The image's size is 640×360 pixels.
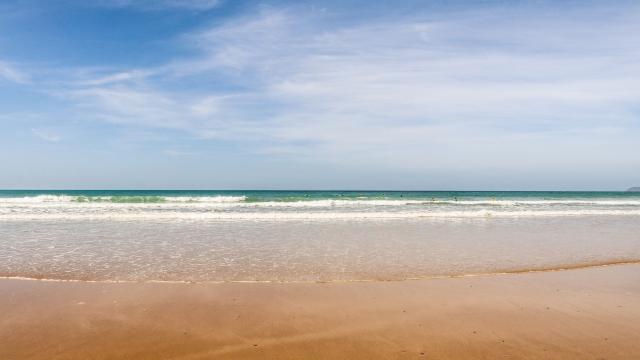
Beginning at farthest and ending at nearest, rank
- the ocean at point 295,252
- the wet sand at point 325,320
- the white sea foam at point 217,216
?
the white sea foam at point 217,216 < the ocean at point 295,252 < the wet sand at point 325,320

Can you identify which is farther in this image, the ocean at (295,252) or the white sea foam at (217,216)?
the white sea foam at (217,216)

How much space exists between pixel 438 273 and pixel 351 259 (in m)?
1.98

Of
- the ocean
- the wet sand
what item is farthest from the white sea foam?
the wet sand

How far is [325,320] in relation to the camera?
5.18m

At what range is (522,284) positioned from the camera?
22.9 ft

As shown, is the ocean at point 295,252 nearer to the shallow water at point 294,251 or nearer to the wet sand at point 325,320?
the shallow water at point 294,251

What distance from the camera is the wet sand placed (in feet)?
14.1

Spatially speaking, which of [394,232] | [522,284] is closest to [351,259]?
[522,284]

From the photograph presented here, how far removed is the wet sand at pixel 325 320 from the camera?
430 centimetres

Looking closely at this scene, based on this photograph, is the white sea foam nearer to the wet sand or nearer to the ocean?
the ocean

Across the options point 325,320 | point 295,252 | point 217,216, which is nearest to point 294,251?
point 295,252

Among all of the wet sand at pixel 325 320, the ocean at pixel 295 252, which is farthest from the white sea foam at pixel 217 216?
the wet sand at pixel 325 320

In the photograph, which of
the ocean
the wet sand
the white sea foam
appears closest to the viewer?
the wet sand

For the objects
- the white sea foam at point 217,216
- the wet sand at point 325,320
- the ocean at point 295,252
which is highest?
the white sea foam at point 217,216
